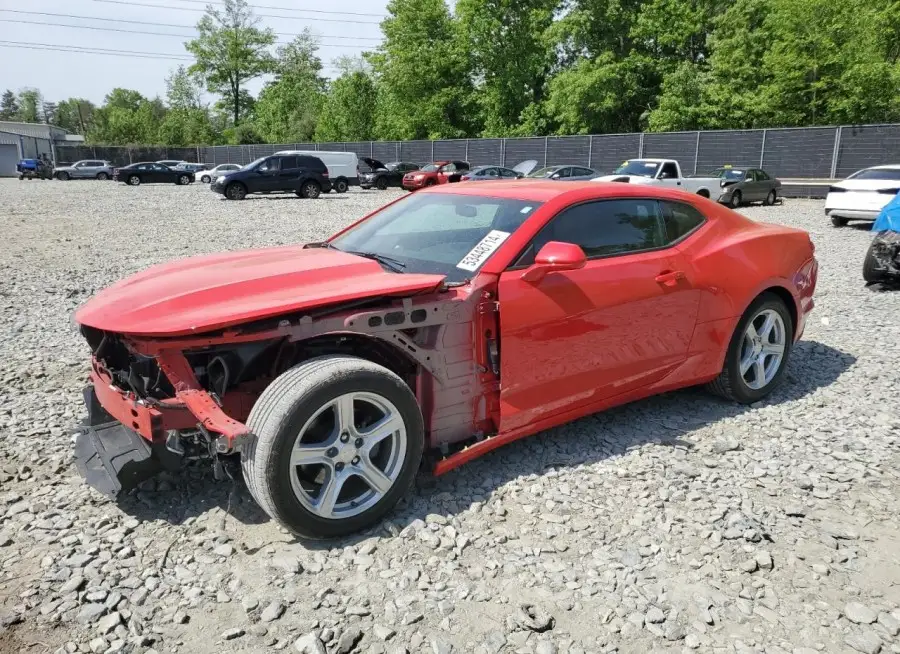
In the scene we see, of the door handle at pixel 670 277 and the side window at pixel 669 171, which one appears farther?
the side window at pixel 669 171

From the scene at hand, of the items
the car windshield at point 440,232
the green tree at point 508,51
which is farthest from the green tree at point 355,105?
the car windshield at point 440,232

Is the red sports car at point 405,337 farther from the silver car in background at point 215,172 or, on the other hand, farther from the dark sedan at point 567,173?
the silver car in background at point 215,172

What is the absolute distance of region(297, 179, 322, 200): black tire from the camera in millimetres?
26203

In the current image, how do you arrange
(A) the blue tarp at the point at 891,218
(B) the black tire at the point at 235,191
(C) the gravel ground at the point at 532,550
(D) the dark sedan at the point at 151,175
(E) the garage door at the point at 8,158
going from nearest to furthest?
(C) the gravel ground at the point at 532,550
(A) the blue tarp at the point at 891,218
(B) the black tire at the point at 235,191
(D) the dark sedan at the point at 151,175
(E) the garage door at the point at 8,158

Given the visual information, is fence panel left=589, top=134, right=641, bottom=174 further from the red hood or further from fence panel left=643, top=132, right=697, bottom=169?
the red hood

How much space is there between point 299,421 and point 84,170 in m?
47.4

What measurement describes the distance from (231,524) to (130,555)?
1.41ft

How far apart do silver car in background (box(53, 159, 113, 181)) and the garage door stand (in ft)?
59.1

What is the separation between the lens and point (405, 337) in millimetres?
3100

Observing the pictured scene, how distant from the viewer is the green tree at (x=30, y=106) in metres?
152

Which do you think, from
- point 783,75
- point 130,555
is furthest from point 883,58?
point 130,555

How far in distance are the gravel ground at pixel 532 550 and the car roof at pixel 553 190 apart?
143 centimetres

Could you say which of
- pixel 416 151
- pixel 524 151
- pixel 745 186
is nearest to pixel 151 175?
pixel 416 151

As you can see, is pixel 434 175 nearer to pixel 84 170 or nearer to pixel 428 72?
pixel 428 72
